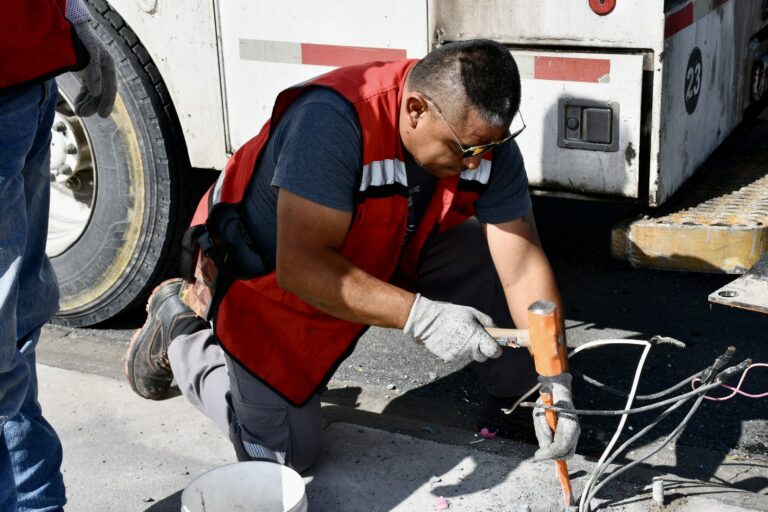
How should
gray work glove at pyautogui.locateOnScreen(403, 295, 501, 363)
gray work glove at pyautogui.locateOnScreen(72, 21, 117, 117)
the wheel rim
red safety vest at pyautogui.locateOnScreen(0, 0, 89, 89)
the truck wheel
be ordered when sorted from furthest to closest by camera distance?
1. the wheel rim
2. the truck wheel
3. gray work glove at pyautogui.locateOnScreen(72, 21, 117, 117)
4. gray work glove at pyautogui.locateOnScreen(403, 295, 501, 363)
5. red safety vest at pyautogui.locateOnScreen(0, 0, 89, 89)

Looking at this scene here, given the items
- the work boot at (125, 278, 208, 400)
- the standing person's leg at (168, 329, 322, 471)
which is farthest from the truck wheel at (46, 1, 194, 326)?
the standing person's leg at (168, 329, 322, 471)

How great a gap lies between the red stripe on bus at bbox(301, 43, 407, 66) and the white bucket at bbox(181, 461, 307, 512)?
1.20 metres

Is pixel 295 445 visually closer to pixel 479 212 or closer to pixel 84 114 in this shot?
pixel 479 212

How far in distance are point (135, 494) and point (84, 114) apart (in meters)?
1.01

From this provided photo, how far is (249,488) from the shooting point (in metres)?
2.58

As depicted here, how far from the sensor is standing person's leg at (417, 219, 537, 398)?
118 inches

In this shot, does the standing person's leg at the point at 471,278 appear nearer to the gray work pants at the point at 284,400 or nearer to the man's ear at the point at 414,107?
the gray work pants at the point at 284,400

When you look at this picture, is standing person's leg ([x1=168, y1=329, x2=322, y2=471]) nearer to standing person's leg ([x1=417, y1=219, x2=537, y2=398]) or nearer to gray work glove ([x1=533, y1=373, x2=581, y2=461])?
standing person's leg ([x1=417, y1=219, x2=537, y2=398])

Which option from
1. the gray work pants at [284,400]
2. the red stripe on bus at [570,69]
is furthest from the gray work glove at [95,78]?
the red stripe on bus at [570,69]

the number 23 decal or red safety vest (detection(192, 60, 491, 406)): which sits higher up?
the number 23 decal

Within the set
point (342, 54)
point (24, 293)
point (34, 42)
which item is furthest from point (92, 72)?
point (342, 54)

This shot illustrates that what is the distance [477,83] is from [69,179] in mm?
1998

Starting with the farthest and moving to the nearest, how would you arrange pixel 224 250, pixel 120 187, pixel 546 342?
1. pixel 120 187
2. pixel 224 250
3. pixel 546 342

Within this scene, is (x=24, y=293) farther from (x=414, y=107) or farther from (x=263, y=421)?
(x=414, y=107)
